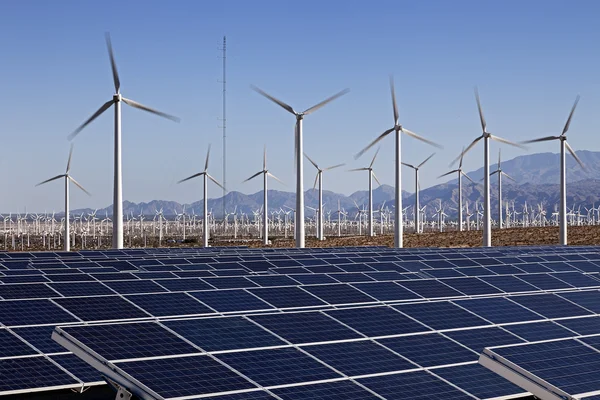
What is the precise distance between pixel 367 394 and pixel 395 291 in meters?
9.37

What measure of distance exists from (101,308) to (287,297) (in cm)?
485

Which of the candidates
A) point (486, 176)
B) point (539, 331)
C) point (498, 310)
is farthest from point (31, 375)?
point (486, 176)

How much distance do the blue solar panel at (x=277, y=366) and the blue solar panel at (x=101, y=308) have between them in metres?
4.18

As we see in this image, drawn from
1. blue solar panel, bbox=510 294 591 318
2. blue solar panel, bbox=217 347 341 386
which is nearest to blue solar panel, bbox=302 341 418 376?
blue solar panel, bbox=217 347 341 386

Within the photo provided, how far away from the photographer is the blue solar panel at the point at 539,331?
18.6 m

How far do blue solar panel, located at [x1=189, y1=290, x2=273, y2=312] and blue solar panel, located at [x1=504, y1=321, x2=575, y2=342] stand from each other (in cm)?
581

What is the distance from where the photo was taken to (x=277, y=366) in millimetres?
14703

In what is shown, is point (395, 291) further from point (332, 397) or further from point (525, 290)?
point (332, 397)

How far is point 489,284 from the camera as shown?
86.7 feet

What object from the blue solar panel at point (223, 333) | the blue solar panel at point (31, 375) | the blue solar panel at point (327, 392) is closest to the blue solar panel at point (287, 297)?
the blue solar panel at point (223, 333)

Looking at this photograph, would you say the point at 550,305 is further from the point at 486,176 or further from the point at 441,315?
the point at 486,176

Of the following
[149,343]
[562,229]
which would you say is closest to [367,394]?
[149,343]

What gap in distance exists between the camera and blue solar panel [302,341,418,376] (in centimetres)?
1506

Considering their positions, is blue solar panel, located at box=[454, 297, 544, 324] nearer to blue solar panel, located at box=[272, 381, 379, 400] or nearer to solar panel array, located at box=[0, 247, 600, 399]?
solar panel array, located at box=[0, 247, 600, 399]
